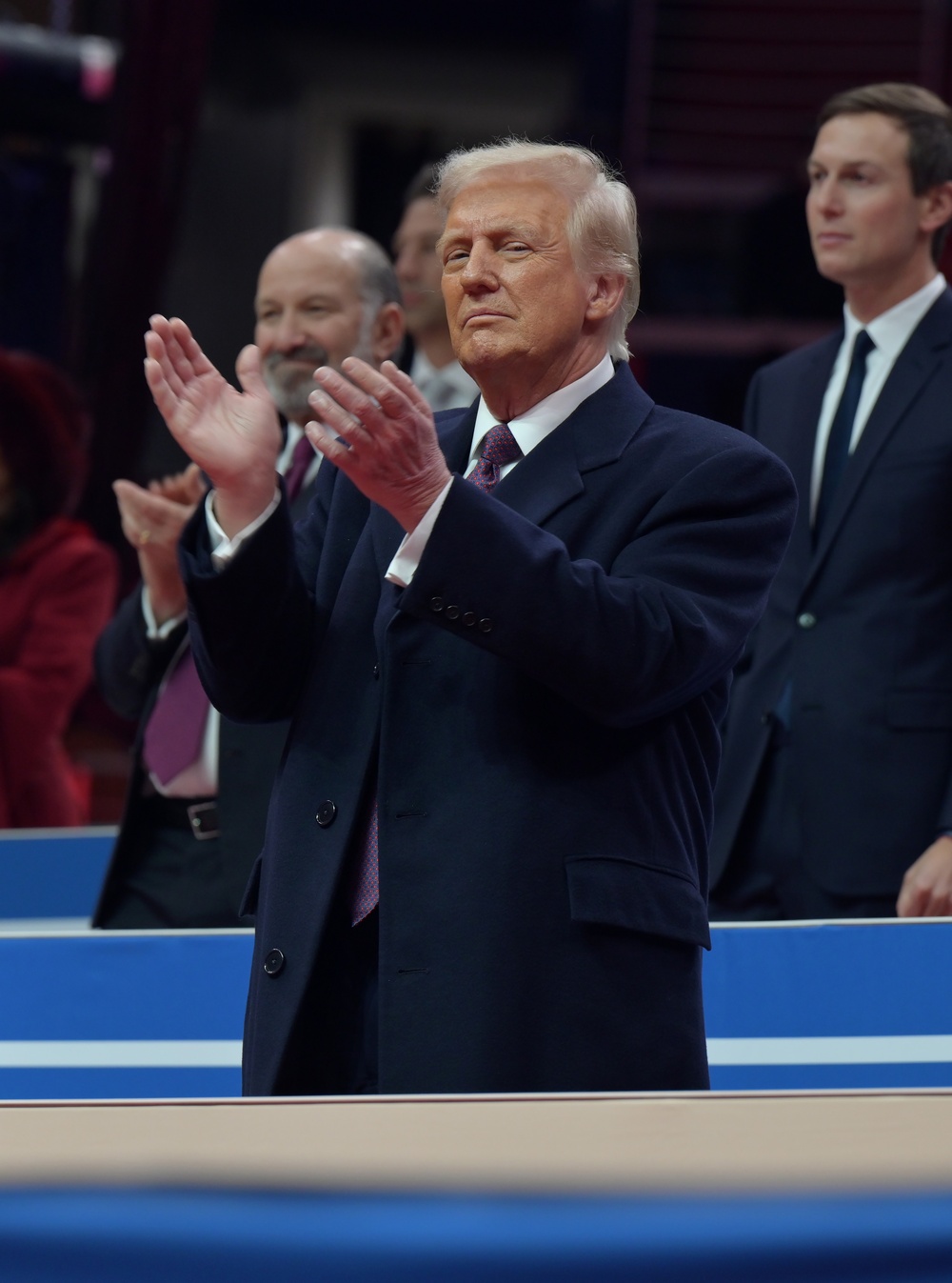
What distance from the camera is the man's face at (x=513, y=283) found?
1.63 m

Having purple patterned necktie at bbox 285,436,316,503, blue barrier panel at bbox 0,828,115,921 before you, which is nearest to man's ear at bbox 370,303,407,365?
purple patterned necktie at bbox 285,436,316,503

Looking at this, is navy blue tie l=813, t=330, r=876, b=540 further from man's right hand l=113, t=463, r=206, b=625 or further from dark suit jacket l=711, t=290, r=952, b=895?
man's right hand l=113, t=463, r=206, b=625

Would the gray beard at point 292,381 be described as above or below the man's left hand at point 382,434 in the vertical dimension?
above

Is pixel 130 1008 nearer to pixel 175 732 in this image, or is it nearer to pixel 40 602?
pixel 175 732

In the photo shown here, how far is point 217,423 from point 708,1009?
103 cm

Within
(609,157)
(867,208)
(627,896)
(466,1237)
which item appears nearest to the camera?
(466,1237)

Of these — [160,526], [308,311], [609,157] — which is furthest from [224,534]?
[609,157]

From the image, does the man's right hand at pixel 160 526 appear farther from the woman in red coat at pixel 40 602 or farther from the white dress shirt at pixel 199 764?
the woman in red coat at pixel 40 602

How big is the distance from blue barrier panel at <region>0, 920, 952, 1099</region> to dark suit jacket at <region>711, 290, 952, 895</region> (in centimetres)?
37

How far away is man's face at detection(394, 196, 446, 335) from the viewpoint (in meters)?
3.45

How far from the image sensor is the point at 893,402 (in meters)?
2.60

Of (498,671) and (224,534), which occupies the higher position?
(224,534)

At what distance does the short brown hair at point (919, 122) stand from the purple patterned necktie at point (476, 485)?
1.25m

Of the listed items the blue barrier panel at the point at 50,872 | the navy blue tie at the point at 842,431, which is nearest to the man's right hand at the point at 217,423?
the navy blue tie at the point at 842,431
